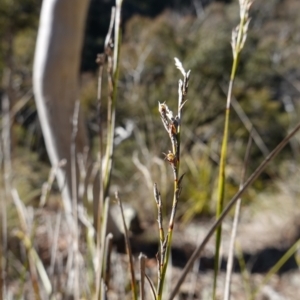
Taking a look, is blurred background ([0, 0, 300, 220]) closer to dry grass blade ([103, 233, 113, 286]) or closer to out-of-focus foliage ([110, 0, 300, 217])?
out-of-focus foliage ([110, 0, 300, 217])

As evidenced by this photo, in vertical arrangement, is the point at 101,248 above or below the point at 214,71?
below

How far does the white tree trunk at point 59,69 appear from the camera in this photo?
73.7 inches

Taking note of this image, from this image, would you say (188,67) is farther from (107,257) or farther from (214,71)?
(107,257)

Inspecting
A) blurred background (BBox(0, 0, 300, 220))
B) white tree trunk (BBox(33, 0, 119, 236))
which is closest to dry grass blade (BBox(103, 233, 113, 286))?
white tree trunk (BBox(33, 0, 119, 236))

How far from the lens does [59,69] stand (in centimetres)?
196

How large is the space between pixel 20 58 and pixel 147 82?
8.72 feet

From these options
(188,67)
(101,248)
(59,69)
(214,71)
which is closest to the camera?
(101,248)

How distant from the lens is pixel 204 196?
3988 mm

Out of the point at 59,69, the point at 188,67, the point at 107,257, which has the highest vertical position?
the point at 188,67

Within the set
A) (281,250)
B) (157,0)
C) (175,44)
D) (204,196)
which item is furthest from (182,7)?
(281,250)

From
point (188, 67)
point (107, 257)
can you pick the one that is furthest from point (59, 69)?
point (188, 67)

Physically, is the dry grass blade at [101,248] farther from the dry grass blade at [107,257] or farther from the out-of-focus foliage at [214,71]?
the out-of-focus foliage at [214,71]

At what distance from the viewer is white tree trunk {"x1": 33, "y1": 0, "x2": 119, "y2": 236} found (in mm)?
1871

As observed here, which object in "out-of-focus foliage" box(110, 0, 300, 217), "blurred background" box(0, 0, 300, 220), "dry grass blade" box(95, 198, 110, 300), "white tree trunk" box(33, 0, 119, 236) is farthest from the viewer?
"out-of-focus foliage" box(110, 0, 300, 217)
